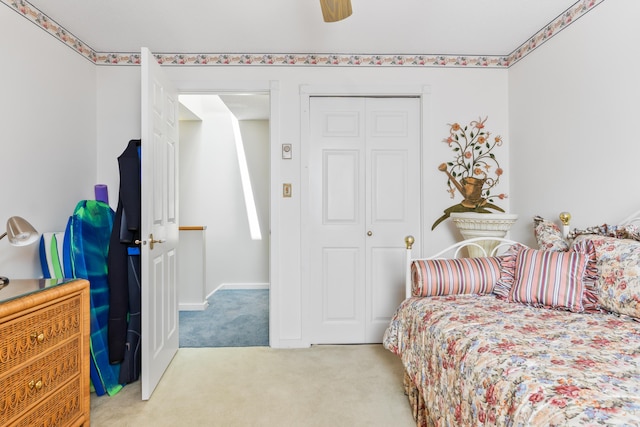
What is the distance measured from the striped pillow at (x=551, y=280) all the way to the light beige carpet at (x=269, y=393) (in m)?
0.97

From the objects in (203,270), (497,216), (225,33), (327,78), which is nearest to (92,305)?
(203,270)

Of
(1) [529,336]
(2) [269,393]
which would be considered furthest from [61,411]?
(1) [529,336]

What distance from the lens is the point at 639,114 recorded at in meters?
1.86

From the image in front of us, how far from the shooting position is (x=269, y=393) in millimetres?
2223

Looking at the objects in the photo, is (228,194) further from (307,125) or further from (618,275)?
(618,275)

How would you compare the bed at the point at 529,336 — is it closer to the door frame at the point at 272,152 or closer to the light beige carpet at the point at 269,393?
the light beige carpet at the point at 269,393

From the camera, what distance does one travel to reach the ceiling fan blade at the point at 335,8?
1.43m

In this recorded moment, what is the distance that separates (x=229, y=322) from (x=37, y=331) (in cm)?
235

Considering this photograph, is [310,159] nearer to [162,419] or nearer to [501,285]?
[501,285]

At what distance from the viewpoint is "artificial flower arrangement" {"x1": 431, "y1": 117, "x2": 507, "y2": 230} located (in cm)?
301

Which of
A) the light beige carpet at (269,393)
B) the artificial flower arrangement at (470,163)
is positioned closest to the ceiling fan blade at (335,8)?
the artificial flower arrangement at (470,163)

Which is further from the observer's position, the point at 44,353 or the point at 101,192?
the point at 101,192

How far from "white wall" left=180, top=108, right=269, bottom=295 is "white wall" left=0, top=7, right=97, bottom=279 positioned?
2212mm

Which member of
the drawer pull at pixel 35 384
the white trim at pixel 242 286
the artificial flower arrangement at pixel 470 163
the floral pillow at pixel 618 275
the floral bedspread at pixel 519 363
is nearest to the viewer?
the floral bedspread at pixel 519 363
